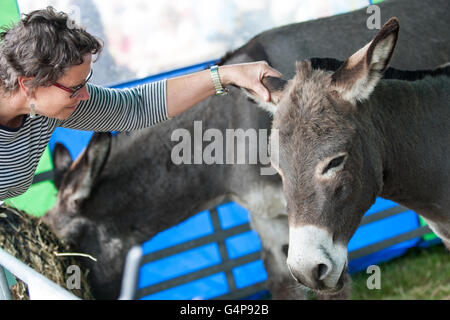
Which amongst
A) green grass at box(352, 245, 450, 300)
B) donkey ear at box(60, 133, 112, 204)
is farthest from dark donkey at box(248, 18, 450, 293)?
green grass at box(352, 245, 450, 300)

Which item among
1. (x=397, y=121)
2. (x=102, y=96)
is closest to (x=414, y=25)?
(x=397, y=121)

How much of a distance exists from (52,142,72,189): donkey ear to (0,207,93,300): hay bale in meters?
0.34

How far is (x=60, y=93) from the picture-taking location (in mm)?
1781

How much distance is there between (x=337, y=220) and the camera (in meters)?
1.84

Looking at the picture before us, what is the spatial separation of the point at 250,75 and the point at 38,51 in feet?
2.99

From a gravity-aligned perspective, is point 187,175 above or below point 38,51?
below

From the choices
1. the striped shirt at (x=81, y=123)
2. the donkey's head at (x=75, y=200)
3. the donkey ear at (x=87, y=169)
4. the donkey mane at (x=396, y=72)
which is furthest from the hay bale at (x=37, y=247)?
the donkey mane at (x=396, y=72)

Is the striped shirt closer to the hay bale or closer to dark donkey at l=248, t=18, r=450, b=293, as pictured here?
dark donkey at l=248, t=18, r=450, b=293

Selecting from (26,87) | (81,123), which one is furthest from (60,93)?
(81,123)

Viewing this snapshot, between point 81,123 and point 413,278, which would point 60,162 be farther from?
point 413,278

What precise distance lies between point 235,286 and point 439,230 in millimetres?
2213

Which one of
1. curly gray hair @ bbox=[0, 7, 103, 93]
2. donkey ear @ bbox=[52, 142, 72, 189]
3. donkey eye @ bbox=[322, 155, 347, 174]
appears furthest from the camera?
donkey ear @ bbox=[52, 142, 72, 189]

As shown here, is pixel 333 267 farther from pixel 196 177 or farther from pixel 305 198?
pixel 196 177

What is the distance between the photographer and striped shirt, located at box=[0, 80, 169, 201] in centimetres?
193
